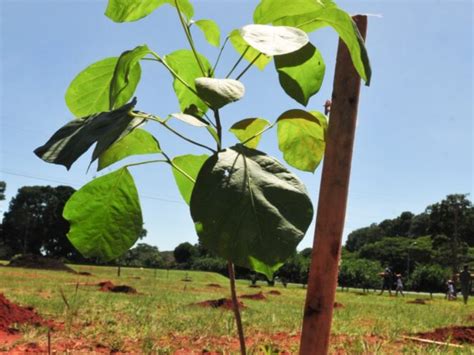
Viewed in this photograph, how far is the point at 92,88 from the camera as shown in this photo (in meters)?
0.75

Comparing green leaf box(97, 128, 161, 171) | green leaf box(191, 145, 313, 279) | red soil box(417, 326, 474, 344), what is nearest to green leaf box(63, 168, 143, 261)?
green leaf box(97, 128, 161, 171)

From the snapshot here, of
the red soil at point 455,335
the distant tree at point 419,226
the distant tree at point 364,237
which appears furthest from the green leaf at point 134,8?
the distant tree at point 364,237

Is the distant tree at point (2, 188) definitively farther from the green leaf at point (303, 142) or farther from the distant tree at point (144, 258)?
the green leaf at point (303, 142)

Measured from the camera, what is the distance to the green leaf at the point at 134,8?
69 centimetres

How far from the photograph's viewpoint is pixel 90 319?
15.9 ft

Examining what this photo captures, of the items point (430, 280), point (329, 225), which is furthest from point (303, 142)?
point (430, 280)

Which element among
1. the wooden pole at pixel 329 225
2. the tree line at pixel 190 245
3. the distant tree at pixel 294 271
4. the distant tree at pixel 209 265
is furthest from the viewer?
the tree line at pixel 190 245

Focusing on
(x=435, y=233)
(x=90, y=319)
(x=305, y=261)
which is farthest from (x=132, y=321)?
(x=435, y=233)

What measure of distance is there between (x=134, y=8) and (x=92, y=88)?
5.6 inches

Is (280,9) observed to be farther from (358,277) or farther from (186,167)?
(358,277)

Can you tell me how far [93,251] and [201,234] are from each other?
268mm

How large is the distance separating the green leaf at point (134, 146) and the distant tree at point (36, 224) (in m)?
A: 47.8

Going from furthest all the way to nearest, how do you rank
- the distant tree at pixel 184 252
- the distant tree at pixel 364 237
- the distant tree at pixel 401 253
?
the distant tree at pixel 364 237 < the distant tree at pixel 184 252 < the distant tree at pixel 401 253

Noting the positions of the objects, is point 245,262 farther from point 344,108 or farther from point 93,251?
point 344,108
